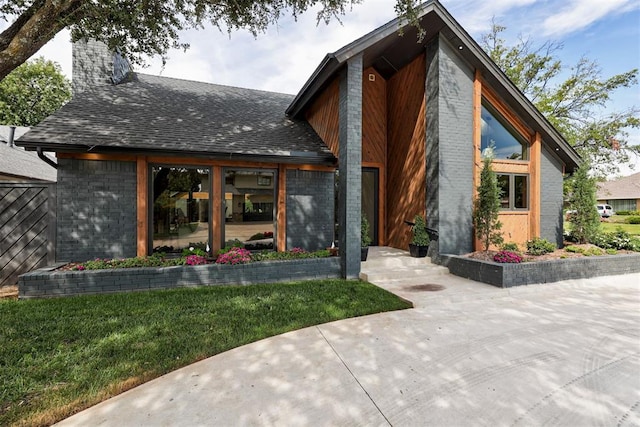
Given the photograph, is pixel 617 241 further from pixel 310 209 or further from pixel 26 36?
pixel 26 36

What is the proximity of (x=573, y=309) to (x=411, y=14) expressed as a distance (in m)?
6.19

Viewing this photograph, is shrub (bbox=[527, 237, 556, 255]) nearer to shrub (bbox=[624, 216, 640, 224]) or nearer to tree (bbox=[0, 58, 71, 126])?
shrub (bbox=[624, 216, 640, 224])

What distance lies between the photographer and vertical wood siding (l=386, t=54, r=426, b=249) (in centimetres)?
787

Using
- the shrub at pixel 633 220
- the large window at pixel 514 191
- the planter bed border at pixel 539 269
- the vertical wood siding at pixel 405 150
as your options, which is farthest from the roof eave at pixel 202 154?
the shrub at pixel 633 220

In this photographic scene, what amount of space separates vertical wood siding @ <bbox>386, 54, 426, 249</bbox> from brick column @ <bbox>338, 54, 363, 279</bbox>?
2.57 m

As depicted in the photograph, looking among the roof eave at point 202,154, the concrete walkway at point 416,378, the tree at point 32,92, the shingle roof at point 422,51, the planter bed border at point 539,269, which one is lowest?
the concrete walkway at point 416,378

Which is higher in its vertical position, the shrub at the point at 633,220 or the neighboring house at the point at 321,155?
the neighboring house at the point at 321,155

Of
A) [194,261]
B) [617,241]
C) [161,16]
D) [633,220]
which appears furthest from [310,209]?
[633,220]

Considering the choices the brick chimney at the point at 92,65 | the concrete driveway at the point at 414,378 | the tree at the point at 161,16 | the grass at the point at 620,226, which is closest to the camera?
the concrete driveway at the point at 414,378

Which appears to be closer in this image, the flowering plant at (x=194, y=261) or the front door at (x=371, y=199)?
the flowering plant at (x=194, y=261)

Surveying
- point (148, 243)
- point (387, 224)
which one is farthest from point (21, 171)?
point (387, 224)

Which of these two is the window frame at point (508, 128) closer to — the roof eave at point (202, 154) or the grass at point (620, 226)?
the roof eave at point (202, 154)

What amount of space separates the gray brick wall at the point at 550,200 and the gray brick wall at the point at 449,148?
9.59 ft

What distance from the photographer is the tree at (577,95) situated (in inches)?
533
